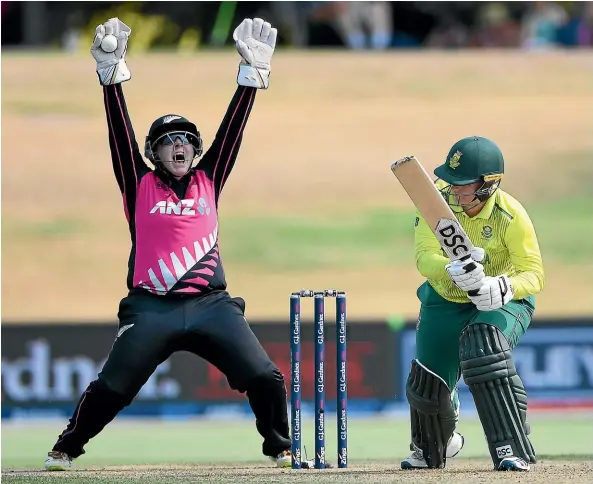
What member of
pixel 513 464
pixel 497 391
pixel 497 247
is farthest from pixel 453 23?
pixel 513 464

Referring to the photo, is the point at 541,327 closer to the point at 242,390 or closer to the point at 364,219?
the point at 242,390

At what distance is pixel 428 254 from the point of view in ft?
19.4

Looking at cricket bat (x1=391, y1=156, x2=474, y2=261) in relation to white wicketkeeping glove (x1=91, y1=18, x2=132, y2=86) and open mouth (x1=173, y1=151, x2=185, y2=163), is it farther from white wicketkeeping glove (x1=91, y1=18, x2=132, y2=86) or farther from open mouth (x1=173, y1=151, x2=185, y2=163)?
white wicketkeeping glove (x1=91, y1=18, x2=132, y2=86)

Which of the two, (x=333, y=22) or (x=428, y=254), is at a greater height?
(x=333, y=22)

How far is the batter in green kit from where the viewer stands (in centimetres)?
573

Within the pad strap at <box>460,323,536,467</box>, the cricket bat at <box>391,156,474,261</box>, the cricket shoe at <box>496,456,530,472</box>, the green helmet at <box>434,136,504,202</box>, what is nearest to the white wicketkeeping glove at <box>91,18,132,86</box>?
the cricket bat at <box>391,156,474,261</box>

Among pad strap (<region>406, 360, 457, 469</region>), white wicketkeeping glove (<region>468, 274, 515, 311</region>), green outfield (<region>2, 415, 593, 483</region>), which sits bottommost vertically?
green outfield (<region>2, 415, 593, 483</region>)

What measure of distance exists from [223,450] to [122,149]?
3.15 meters

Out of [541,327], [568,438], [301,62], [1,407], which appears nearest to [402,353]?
[541,327]

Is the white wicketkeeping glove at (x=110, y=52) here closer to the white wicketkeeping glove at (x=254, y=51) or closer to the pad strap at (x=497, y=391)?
the white wicketkeeping glove at (x=254, y=51)

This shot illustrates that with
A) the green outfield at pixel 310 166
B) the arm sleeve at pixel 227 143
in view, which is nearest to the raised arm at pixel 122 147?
the arm sleeve at pixel 227 143

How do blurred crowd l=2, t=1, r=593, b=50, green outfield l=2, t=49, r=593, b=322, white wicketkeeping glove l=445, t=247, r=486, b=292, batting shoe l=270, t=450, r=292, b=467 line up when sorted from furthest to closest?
blurred crowd l=2, t=1, r=593, b=50
green outfield l=2, t=49, r=593, b=322
batting shoe l=270, t=450, r=292, b=467
white wicketkeeping glove l=445, t=247, r=486, b=292

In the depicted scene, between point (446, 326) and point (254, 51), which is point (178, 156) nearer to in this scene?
point (254, 51)

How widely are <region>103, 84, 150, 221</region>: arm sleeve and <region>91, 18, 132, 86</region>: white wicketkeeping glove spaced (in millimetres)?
44
